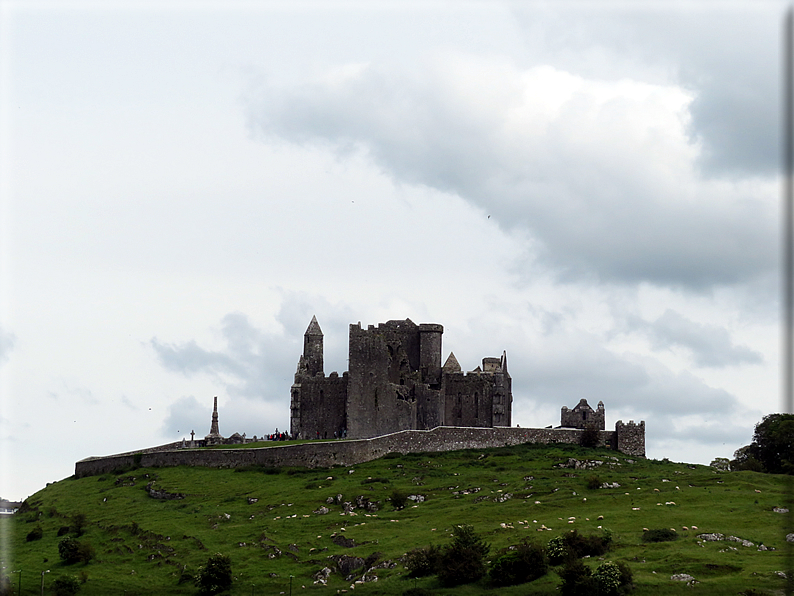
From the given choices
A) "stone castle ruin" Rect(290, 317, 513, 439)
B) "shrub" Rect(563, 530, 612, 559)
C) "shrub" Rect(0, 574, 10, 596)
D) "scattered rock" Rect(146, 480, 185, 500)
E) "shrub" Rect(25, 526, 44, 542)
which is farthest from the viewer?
"stone castle ruin" Rect(290, 317, 513, 439)

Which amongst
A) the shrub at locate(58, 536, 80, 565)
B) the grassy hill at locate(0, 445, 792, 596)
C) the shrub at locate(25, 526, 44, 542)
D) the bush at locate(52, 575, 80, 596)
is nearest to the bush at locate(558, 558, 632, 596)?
the grassy hill at locate(0, 445, 792, 596)

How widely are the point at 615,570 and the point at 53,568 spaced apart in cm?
4032

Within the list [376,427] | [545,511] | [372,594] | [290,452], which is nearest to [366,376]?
[376,427]

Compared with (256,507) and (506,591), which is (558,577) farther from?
(256,507)

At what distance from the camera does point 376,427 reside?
10869cm

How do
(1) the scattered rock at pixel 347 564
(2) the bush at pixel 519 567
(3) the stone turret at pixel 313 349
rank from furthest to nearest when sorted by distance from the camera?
(3) the stone turret at pixel 313 349 → (1) the scattered rock at pixel 347 564 → (2) the bush at pixel 519 567

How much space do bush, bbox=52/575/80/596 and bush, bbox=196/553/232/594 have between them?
8.06 m

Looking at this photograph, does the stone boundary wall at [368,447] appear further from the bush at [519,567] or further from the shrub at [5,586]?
the bush at [519,567]

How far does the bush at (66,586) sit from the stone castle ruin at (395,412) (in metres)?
27.1

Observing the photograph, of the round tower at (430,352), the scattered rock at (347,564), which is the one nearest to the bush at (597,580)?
the scattered rock at (347,564)

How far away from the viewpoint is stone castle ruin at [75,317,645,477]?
337 feet

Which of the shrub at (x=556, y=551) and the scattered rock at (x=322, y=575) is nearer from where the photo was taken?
the shrub at (x=556, y=551)

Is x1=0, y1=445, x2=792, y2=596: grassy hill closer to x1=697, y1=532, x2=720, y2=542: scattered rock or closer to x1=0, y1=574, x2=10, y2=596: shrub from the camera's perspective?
x1=697, y1=532, x2=720, y2=542: scattered rock

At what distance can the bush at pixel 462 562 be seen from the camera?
229ft
